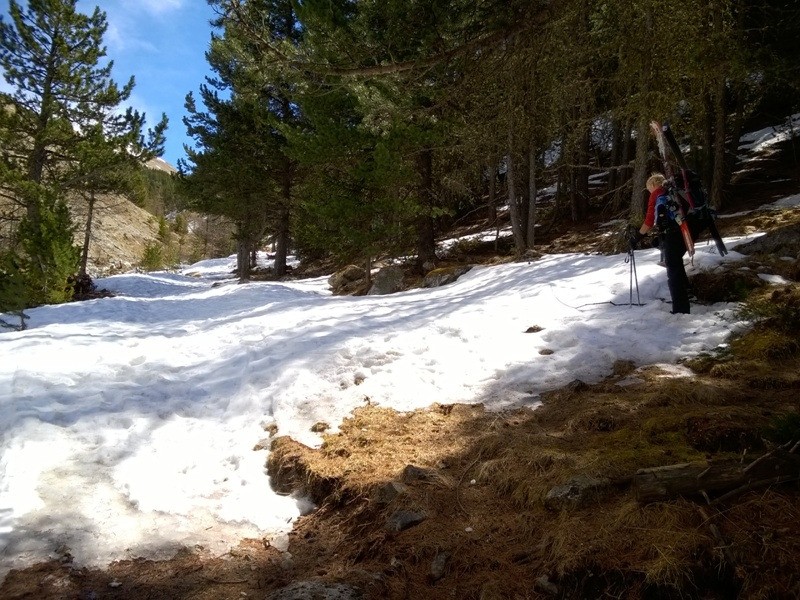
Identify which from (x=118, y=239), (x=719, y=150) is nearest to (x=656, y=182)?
(x=719, y=150)

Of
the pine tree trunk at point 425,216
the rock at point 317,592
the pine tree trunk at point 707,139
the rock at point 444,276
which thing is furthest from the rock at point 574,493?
the pine tree trunk at point 707,139

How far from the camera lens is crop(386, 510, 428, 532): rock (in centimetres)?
303

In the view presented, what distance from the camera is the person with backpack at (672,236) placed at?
610cm

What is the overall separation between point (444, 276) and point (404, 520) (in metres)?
9.55

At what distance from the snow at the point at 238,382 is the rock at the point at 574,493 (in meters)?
1.87

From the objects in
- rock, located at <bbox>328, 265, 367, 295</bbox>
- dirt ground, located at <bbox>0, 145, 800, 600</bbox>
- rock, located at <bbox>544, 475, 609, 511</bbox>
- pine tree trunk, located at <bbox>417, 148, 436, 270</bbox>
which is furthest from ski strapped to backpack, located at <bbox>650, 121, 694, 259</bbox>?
rock, located at <bbox>328, 265, 367, 295</bbox>

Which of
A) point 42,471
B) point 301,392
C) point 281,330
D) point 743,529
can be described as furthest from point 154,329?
point 743,529

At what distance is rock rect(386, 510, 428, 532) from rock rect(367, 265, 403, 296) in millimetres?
10957

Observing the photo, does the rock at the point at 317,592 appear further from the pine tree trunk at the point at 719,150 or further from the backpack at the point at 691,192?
the pine tree trunk at the point at 719,150

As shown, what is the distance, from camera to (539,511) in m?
2.90

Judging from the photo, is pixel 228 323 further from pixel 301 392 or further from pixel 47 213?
pixel 47 213

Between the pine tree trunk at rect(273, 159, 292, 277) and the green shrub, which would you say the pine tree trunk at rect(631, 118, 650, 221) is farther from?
the green shrub

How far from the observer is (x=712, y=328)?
5.67m

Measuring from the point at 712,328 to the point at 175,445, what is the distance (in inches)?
247
